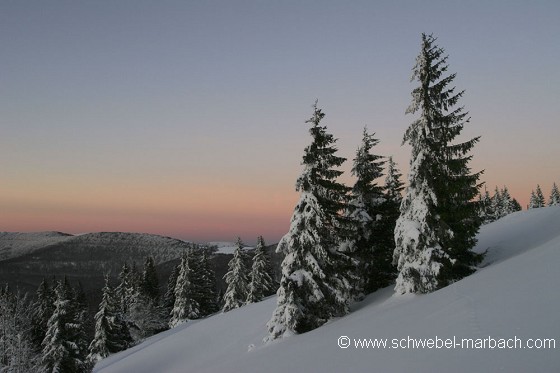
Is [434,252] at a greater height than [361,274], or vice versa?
[434,252]

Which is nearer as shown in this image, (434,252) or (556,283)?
(556,283)

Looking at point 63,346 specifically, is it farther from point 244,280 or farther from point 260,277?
point 260,277

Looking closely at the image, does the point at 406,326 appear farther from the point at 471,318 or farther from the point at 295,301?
the point at 295,301

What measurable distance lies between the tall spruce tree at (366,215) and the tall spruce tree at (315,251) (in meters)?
1.73

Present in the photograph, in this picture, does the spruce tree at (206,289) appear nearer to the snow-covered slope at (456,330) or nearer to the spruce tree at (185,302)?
the spruce tree at (185,302)

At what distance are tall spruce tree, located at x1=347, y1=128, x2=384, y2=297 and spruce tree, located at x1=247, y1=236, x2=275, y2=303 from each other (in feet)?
104

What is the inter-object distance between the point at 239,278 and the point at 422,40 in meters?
43.0

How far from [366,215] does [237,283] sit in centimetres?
3500

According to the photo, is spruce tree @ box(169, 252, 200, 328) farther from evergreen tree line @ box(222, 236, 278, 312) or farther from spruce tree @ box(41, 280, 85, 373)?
spruce tree @ box(41, 280, 85, 373)

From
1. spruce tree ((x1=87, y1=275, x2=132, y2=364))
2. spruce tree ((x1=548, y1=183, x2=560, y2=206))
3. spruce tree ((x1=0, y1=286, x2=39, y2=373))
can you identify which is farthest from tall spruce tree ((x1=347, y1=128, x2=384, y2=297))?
spruce tree ((x1=548, y1=183, x2=560, y2=206))

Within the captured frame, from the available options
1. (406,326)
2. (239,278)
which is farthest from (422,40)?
(239,278)

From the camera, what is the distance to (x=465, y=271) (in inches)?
695

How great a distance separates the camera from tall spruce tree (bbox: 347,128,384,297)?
22.5 m

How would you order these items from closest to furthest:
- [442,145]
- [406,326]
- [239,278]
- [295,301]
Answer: [406,326] → [442,145] → [295,301] → [239,278]
